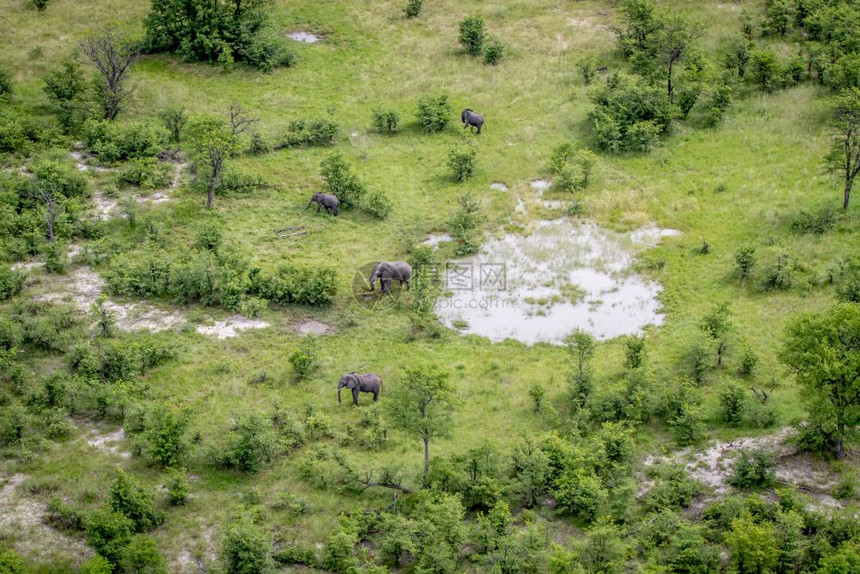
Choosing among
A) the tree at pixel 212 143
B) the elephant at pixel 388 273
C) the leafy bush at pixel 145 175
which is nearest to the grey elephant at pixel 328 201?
the tree at pixel 212 143

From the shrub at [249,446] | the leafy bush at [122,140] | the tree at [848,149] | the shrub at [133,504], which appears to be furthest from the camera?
the leafy bush at [122,140]

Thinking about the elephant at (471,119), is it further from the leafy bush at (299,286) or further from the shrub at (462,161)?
the leafy bush at (299,286)

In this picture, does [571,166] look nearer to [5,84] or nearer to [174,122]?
[174,122]

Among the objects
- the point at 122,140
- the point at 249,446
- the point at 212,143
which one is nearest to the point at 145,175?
the point at 122,140

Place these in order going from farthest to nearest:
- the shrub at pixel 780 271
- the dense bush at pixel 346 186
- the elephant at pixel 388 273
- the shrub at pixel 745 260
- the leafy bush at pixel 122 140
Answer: the leafy bush at pixel 122 140
the dense bush at pixel 346 186
the shrub at pixel 745 260
the elephant at pixel 388 273
the shrub at pixel 780 271

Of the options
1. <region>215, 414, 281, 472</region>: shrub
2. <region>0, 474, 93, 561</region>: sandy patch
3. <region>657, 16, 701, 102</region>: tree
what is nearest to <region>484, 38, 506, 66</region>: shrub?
<region>657, 16, 701, 102</region>: tree

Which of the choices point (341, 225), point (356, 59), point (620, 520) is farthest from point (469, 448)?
point (356, 59)

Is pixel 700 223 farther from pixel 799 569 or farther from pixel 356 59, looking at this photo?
pixel 356 59
